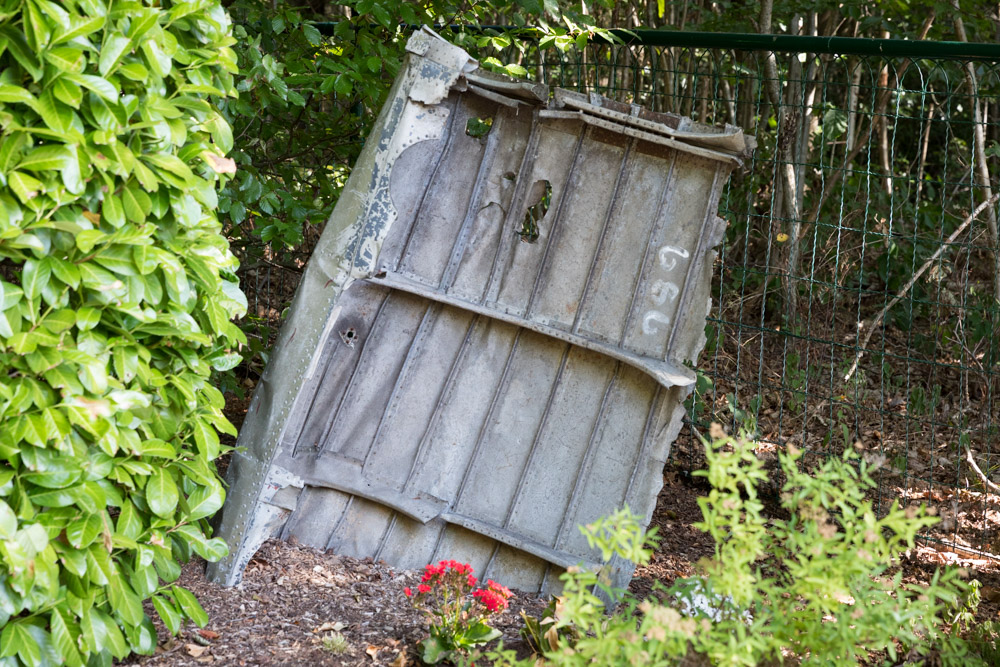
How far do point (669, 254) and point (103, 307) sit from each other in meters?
2.02

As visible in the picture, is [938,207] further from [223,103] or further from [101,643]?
[101,643]

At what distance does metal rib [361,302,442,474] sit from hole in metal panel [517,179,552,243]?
1.51 feet

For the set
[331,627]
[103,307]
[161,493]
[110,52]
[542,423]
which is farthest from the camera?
[542,423]

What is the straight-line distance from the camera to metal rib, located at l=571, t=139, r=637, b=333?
3.41 m

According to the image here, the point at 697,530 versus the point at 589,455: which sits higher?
the point at 589,455

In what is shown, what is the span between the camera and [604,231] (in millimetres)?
3430

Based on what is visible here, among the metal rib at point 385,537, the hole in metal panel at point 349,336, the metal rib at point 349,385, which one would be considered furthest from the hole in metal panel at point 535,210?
the metal rib at point 385,537

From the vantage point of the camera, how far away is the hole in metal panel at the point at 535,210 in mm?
3479

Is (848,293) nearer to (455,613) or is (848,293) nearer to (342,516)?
(342,516)

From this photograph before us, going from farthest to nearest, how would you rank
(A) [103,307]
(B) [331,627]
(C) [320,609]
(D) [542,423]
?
(D) [542,423] < (C) [320,609] < (B) [331,627] < (A) [103,307]

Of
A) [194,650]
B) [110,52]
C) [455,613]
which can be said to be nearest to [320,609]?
[194,650]

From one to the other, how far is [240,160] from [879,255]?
15.9 ft

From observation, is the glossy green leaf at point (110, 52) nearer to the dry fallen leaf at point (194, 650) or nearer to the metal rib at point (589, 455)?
the dry fallen leaf at point (194, 650)

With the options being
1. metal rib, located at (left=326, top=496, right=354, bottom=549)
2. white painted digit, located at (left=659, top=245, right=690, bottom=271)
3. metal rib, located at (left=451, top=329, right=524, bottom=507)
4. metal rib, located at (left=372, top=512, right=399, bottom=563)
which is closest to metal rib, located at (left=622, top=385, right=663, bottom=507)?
white painted digit, located at (left=659, top=245, right=690, bottom=271)
